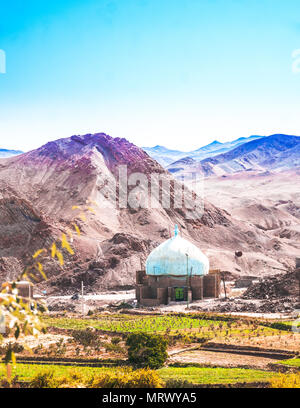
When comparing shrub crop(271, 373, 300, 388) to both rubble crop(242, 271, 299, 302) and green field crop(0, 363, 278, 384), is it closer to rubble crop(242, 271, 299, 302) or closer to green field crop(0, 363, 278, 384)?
green field crop(0, 363, 278, 384)

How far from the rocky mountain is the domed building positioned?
6906 millimetres

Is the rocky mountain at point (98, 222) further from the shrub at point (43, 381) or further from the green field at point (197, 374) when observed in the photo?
the shrub at point (43, 381)

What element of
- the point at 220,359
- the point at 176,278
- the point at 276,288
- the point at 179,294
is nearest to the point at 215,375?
the point at 220,359

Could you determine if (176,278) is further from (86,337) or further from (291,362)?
(291,362)

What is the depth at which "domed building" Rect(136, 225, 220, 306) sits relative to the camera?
139ft

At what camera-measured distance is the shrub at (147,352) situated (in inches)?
786

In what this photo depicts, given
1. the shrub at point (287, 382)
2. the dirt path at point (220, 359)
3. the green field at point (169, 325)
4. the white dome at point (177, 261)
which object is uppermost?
the white dome at point (177, 261)

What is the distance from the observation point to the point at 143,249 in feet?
193

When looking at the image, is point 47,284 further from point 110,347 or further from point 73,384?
point 73,384

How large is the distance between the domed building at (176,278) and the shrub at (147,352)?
20487 mm

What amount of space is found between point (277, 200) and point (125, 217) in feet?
239

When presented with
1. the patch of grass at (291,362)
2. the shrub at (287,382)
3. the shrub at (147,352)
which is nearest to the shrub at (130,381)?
the shrub at (287,382)

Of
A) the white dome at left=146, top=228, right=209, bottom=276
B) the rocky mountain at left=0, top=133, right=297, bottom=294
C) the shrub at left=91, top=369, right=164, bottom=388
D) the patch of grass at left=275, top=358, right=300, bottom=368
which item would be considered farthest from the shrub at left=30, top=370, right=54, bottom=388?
the white dome at left=146, top=228, right=209, bottom=276

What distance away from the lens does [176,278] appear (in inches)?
1688
